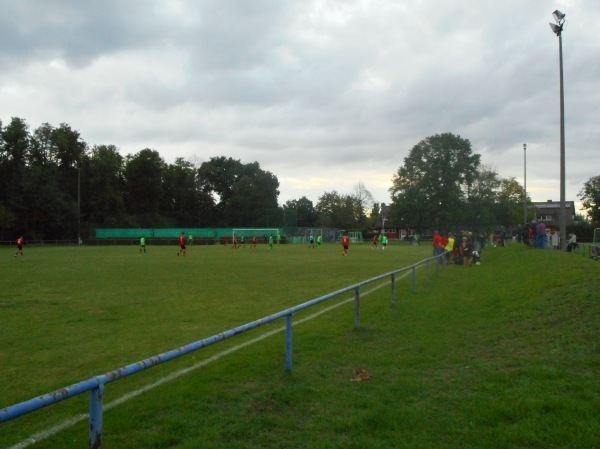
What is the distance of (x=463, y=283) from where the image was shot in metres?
18.2

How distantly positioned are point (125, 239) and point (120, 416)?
265 ft

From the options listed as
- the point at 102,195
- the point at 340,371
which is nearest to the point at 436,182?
the point at 102,195

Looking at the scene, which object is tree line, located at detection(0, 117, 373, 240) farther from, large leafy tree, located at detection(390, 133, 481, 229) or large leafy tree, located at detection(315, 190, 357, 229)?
large leafy tree, located at detection(390, 133, 481, 229)

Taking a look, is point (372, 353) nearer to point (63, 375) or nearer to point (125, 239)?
point (63, 375)

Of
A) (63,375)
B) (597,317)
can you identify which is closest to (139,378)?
(63,375)

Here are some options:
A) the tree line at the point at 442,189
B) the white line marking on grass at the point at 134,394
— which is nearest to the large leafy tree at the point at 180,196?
the tree line at the point at 442,189

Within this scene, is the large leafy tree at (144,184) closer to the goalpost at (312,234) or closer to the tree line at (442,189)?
the goalpost at (312,234)

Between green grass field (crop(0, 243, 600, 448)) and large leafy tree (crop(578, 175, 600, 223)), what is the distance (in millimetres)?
98507

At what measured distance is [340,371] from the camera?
689 centimetres

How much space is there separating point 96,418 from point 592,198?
11521 centimetres

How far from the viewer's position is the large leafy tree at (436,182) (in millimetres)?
83312

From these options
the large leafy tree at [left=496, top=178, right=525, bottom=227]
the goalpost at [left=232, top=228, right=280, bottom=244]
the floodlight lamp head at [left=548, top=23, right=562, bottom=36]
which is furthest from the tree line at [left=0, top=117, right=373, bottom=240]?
the floodlight lamp head at [left=548, top=23, right=562, bottom=36]

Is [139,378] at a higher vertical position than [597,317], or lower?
lower

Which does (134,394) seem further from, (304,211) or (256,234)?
(304,211)
